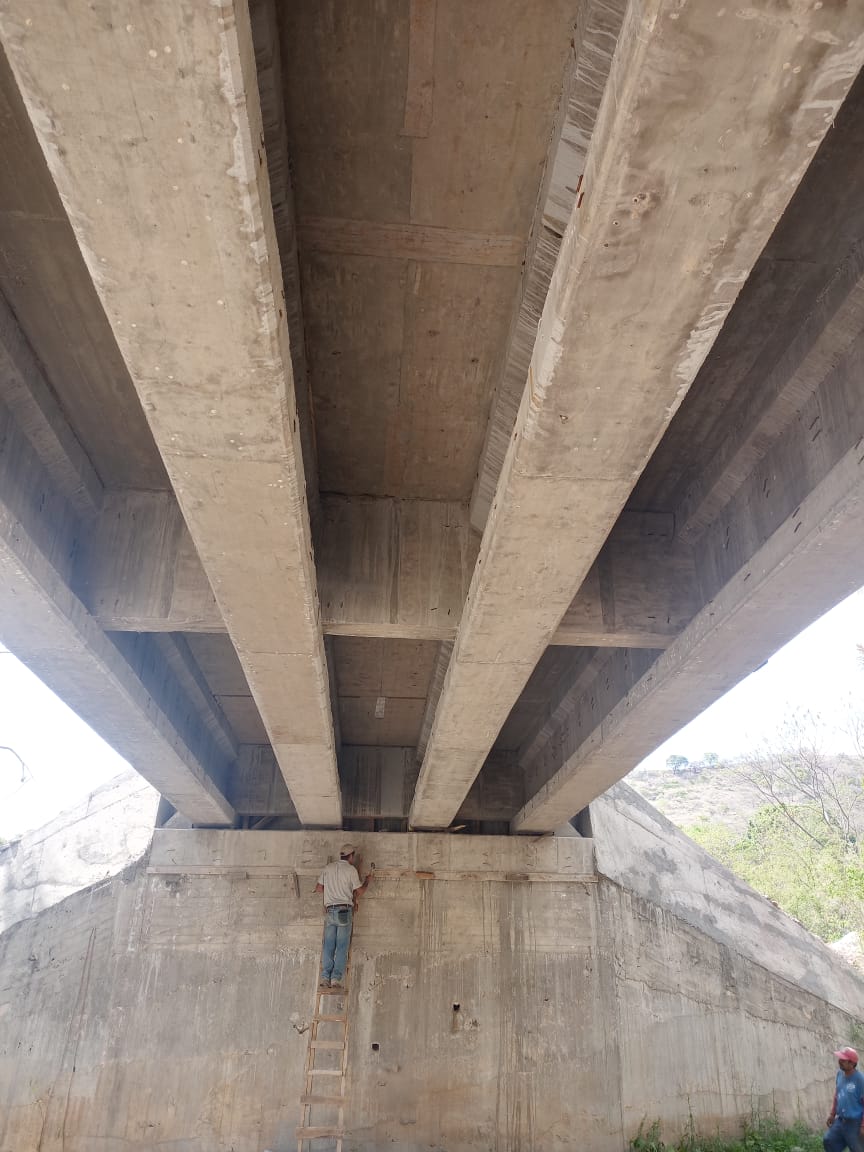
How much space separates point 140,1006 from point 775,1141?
Answer: 31.5 ft

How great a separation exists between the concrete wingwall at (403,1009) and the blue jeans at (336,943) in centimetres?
30

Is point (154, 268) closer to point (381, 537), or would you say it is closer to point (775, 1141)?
point (381, 537)

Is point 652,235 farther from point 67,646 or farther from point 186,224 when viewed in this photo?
point 67,646

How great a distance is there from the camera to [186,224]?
211 cm

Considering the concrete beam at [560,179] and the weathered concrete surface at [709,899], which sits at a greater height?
the concrete beam at [560,179]

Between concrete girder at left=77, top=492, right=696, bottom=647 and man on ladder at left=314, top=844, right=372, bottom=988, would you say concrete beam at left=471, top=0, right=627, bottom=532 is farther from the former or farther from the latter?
man on ladder at left=314, top=844, right=372, bottom=988

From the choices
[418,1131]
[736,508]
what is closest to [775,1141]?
[418,1131]

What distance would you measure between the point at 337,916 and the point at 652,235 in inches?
418

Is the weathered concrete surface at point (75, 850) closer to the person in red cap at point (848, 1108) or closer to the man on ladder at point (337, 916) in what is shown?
the man on ladder at point (337, 916)

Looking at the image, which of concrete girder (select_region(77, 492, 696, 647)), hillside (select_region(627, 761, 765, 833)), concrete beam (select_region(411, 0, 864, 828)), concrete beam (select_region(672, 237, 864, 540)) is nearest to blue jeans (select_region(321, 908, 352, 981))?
concrete girder (select_region(77, 492, 696, 647))

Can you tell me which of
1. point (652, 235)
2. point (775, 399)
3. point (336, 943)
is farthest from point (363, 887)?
point (652, 235)

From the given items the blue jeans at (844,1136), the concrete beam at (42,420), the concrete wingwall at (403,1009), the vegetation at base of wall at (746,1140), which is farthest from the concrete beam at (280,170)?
the vegetation at base of wall at (746,1140)

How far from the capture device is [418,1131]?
33.8 feet

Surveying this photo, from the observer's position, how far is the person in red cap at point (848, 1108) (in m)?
8.02
